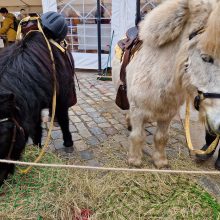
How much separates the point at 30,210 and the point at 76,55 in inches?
274

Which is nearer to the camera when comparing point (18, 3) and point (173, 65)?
point (173, 65)

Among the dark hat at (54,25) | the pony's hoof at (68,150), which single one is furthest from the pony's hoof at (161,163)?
the dark hat at (54,25)

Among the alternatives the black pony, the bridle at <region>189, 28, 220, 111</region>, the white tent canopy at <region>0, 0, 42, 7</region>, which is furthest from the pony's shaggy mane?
the white tent canopy at <region>0, 0, 42, 7</region>

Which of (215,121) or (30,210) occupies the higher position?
(215,121)

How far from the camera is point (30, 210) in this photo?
88.0 inches

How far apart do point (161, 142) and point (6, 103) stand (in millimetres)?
1955

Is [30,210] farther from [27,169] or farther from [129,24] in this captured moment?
[129,24]

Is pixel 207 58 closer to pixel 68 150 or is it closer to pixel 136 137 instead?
pixel 136 137

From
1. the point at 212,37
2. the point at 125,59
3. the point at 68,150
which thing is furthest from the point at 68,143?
the point at 212,37

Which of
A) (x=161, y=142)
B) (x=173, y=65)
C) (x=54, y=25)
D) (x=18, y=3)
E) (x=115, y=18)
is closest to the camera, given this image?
(x=173, y=65)

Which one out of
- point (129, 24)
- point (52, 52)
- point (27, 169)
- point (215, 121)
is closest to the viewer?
point (215, 121)

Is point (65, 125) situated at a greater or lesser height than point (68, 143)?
greater

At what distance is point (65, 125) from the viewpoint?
145 inches

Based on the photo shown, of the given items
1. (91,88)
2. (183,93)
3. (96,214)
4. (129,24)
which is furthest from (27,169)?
(129,24)
